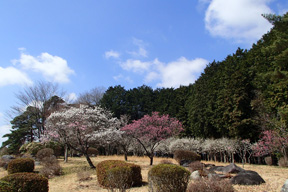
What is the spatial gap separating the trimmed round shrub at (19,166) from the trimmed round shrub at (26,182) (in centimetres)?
698

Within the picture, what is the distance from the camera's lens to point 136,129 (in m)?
19.5

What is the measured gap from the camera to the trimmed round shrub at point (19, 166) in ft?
41.9

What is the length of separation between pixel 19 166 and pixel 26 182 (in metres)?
7.41

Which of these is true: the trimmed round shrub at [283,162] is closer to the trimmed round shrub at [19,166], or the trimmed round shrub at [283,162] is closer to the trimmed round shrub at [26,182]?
the trimmed round shrub at [26,182]

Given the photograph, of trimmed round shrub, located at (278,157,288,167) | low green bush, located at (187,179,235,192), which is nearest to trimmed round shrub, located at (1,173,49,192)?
low green bush, located at (187,179,235,192)

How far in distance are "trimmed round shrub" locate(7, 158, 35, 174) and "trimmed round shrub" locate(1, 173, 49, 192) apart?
6980 mm

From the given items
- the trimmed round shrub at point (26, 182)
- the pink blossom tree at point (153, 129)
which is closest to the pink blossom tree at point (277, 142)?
the pink blossom tree at point (153, 129)

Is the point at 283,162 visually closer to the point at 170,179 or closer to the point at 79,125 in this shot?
the point at 170,179

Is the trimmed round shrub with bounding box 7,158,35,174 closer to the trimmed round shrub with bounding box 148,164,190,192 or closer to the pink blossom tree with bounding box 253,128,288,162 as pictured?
the trimmed round shrub with bounding box 148,164,190,192

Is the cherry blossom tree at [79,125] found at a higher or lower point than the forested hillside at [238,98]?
lower

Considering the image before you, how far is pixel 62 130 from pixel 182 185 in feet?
37.1

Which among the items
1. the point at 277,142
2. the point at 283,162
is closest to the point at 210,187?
the point at 277,142

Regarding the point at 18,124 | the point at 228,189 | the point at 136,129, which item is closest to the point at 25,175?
the point at 228,189

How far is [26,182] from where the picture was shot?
6793 millimetres
